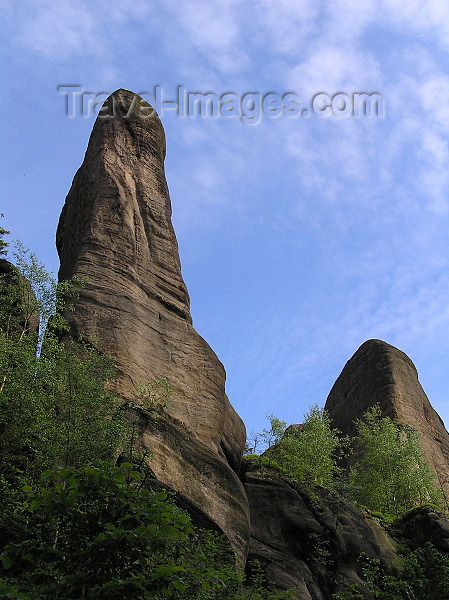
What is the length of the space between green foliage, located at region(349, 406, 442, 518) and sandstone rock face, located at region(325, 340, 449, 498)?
575 centimetres

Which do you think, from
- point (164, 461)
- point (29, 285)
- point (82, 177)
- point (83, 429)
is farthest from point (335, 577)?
point (82, 177)

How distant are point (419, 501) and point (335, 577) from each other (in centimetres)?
1076

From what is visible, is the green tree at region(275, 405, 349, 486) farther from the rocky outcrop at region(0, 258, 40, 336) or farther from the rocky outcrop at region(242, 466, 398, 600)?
the rocky outcrop at region(0, 258, 40, 336)

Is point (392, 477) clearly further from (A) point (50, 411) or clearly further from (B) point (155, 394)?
(A) point (50, 411)

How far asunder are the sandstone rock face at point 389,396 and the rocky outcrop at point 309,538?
16.2 metres

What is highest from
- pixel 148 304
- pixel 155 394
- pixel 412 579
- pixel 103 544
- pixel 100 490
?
pixel 148 304

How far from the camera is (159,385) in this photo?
20.4m

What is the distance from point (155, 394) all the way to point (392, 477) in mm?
14588

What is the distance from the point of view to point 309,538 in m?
20.5

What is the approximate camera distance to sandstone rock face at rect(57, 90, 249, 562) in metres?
17.8

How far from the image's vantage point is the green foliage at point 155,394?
778 inches

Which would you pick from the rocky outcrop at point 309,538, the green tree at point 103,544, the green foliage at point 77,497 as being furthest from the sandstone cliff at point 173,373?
the green tree at point 103,544

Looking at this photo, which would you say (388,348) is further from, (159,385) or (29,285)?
(29,285)

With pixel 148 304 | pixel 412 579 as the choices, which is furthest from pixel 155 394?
pixel 412 579
